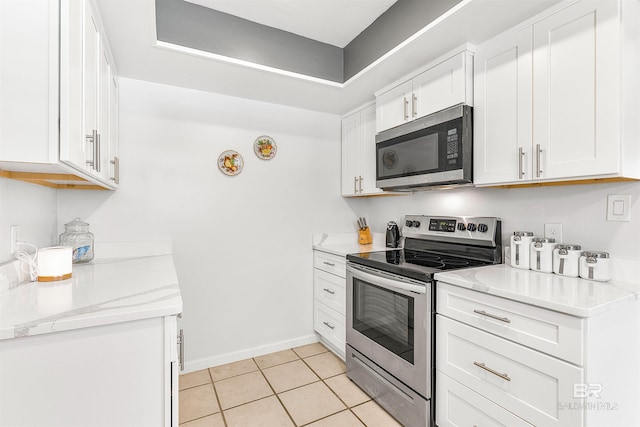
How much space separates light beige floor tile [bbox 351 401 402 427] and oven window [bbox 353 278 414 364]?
40 centimetres

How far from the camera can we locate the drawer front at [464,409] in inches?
52.1

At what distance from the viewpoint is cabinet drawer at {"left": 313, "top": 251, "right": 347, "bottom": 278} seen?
95.8 inches

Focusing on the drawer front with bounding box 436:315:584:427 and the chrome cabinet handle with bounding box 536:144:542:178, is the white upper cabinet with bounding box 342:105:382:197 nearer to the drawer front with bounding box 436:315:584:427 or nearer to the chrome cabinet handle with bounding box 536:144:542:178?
the chrome cabinet handle with bounding box 536:144:542:178

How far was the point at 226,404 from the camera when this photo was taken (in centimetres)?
200

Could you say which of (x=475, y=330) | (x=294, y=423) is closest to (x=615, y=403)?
(x=475, y=330)

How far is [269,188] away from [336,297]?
1.10 metres

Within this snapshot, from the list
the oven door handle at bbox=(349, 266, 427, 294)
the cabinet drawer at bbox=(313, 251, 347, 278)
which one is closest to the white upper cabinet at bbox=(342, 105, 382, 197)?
the cabinet drawer at bbox=(313, 251, 347, 278)

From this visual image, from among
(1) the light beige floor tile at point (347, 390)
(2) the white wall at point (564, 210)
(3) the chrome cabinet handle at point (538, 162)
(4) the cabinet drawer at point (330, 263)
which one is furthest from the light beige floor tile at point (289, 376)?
(3) the chrome cabinet handle at point (538, 162)

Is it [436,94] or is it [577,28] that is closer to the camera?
[577,28]

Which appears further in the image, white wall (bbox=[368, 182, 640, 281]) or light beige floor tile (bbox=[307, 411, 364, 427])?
light beige floor tile (bbox=[307, 411, 364, 427])

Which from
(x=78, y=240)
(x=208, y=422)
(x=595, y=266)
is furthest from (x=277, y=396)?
(x=595, y=266)

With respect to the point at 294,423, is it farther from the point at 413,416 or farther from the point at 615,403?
the point at 615,403

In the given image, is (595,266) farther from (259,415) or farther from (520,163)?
(259,415)

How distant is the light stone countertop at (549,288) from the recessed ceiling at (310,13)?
1.71 meters
